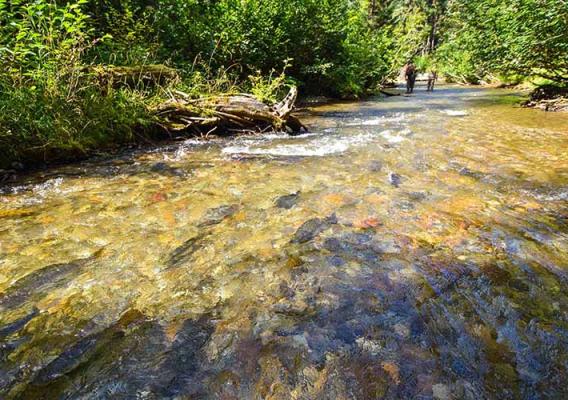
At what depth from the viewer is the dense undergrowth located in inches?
199

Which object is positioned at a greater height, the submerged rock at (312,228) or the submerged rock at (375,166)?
the submerged rock at (375,166)

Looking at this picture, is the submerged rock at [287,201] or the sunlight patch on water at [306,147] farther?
the sunlight patch on water at [306,147]

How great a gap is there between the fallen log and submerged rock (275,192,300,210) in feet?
12.7

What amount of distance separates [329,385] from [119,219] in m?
2.56

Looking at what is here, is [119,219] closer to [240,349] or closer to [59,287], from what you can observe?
[59,287]

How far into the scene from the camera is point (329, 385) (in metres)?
1.72

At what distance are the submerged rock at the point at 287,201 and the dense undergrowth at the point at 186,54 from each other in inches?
135

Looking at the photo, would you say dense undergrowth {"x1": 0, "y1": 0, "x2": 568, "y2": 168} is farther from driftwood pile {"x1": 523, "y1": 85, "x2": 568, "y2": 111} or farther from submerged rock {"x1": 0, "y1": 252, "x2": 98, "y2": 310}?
submerged rock {"x1": 0, "y1": 252, "x2": 98, "y2": 310}

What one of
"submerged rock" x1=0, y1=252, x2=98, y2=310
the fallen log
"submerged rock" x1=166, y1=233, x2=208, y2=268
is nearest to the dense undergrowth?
the fallen log

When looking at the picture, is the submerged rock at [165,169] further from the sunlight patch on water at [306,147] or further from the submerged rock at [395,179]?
the submerged rock at [395,179]

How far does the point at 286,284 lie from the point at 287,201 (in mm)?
1519

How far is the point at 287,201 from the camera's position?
12.8ft

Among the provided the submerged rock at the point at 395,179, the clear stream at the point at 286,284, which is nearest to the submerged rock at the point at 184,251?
the clear stream at the point at 286,284

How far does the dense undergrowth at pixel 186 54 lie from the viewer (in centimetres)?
507
